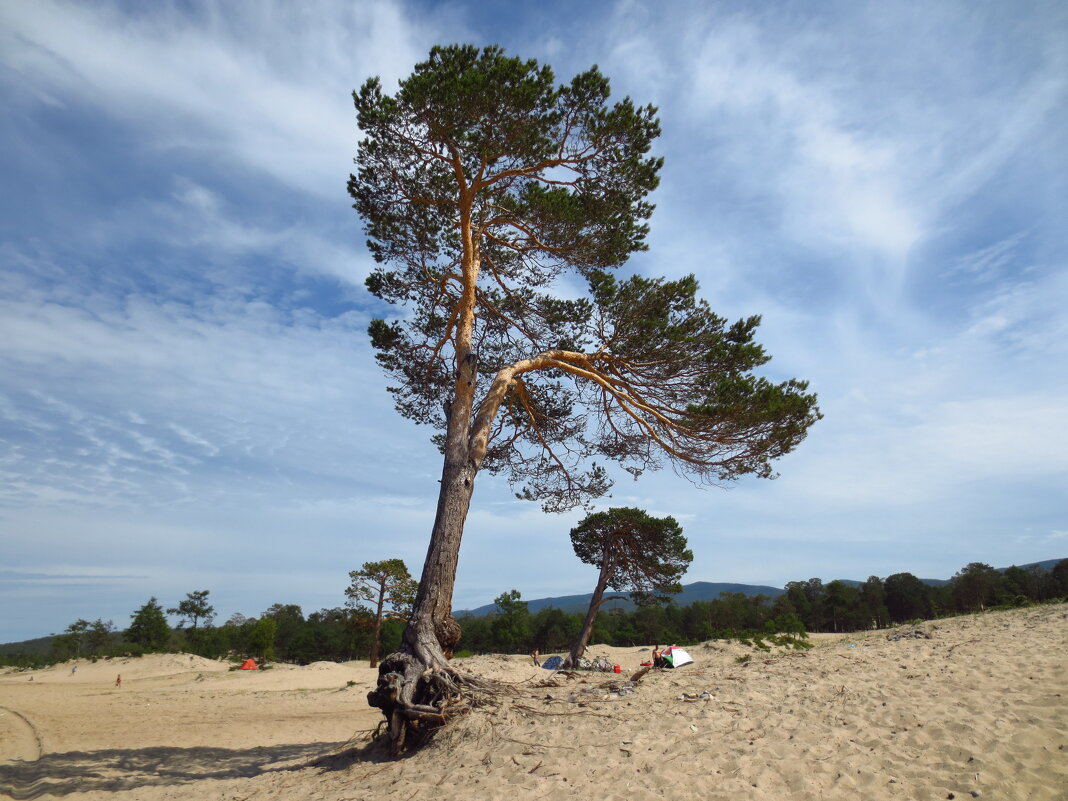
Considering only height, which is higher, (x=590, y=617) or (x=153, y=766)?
(x=590, y=617)

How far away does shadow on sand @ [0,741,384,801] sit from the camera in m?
7.79

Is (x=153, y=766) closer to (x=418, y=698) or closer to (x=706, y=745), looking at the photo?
(x=418, y=698)

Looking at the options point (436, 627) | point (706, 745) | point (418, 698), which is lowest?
point (706, 745)

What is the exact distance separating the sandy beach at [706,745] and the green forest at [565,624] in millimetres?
32874

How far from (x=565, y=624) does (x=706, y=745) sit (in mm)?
51190

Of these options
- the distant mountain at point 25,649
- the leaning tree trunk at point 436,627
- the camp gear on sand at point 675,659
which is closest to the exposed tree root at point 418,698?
the leaning tree trunk at point 436,627

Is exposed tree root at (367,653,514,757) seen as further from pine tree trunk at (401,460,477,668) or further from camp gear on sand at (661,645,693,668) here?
camp gear on sand at (661,645,693,668)

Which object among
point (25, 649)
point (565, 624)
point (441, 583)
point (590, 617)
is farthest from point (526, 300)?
point (25, 649)

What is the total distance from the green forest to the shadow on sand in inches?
1261

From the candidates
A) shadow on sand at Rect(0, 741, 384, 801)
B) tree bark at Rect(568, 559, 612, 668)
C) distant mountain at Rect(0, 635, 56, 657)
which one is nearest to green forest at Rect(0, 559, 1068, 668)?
distant mountain at Rect(0, 635, 56, 657)

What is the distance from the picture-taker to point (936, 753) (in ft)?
16.3

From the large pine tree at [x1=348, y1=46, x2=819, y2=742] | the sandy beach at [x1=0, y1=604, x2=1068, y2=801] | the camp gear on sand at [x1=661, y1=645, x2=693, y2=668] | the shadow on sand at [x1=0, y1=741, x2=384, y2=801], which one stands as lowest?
the shadow on sand at [x1=0, y1=741, x2=384, y2=801]

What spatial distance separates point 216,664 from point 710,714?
41.0m

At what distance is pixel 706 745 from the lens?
18.7ft
